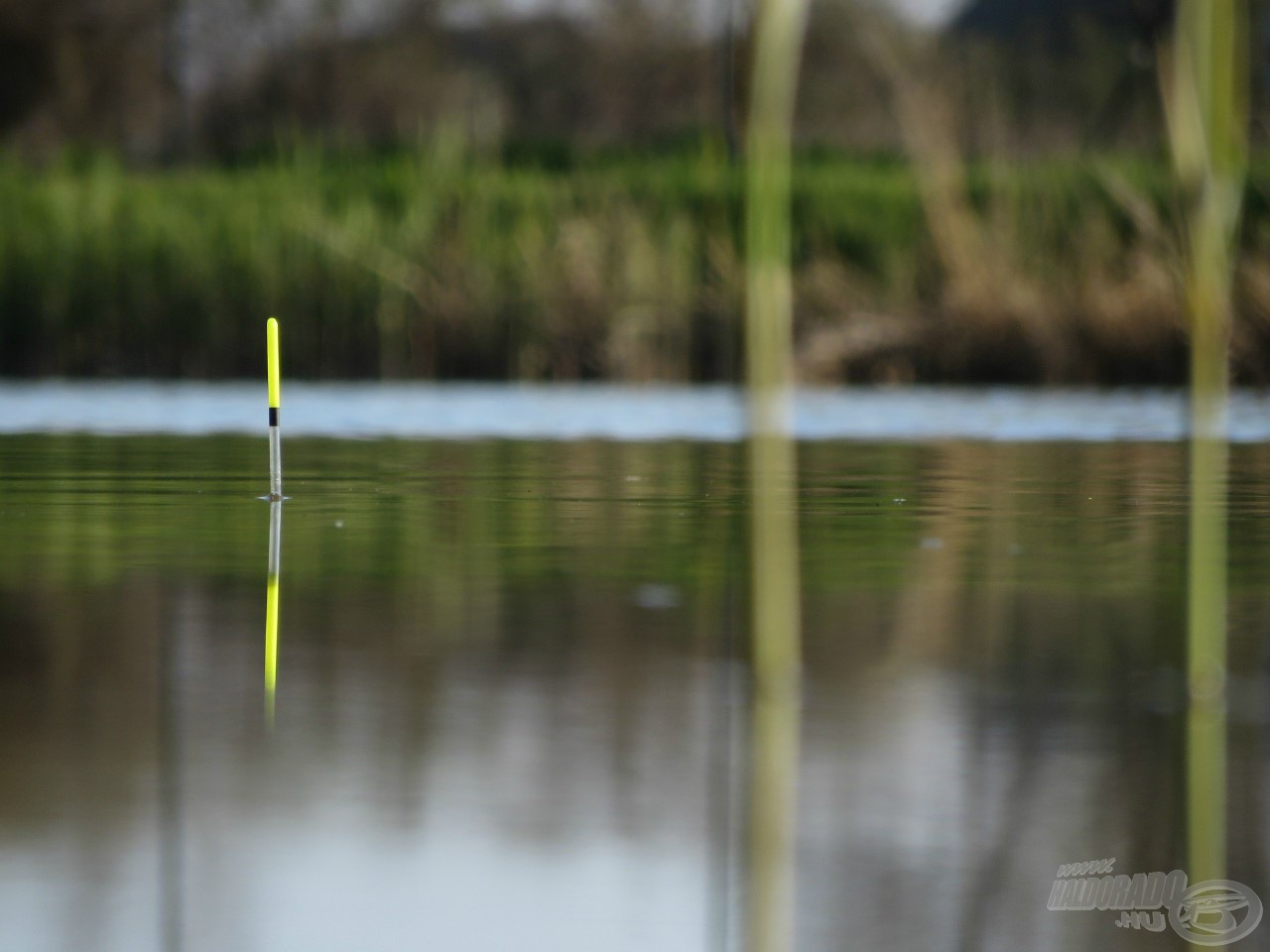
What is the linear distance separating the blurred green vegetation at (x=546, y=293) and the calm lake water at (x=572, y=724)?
10.2 meters

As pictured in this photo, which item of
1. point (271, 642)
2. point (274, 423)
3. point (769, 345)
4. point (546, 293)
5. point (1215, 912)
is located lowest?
point (1215, 912)

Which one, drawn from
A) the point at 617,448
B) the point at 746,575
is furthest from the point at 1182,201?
the point at 617,448

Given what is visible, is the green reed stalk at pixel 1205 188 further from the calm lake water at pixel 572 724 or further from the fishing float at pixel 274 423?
the fishing float at pixel 274 423

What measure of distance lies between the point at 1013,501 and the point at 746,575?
11.3 feet

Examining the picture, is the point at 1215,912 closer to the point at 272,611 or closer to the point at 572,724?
the point at 572,724

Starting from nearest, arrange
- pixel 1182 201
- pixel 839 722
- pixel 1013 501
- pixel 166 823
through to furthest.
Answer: pixel 166 823, pixel 1182 201, pixel 839 722, pixel 1013 501

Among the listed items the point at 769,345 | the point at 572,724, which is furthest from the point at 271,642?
the point at 769,345

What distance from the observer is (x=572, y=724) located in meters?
5.79

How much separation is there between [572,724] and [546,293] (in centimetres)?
1674

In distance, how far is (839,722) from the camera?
5.83 metres

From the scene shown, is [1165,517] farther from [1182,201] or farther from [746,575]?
[1182,201]

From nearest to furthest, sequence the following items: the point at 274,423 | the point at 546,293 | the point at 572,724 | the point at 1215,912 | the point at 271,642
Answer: the point at 1215,912 → the point at 572,724 → the point at 271,642 → the point at 274,423 → the point at 546,293

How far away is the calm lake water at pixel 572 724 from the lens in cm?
419

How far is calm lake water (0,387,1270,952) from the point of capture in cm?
419
